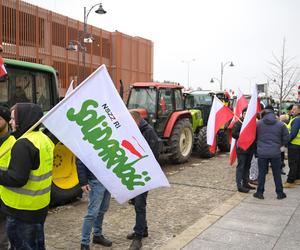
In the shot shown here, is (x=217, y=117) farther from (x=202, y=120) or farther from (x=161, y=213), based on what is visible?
(x=202, y=120)

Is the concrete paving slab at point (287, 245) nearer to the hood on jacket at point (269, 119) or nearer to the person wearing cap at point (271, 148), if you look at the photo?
the person wearing cap at point (271, 148)

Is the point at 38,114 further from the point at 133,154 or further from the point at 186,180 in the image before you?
the point at 186,180

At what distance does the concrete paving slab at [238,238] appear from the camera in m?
5.12

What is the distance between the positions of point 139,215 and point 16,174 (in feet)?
7.13

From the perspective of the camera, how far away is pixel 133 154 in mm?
4219

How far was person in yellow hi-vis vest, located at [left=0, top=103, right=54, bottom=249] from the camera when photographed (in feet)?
10.8

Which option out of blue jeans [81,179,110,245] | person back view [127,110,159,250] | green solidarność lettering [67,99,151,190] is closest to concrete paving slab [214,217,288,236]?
person back view [127,110,159,250]

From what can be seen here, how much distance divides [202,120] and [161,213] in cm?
767

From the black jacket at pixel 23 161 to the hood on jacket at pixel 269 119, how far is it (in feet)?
17.5

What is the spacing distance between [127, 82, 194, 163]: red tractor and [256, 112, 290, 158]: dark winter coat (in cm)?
353

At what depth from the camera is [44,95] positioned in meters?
6.69

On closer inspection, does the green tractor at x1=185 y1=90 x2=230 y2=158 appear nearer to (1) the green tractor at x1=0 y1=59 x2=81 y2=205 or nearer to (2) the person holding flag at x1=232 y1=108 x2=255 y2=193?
(2) the person holding flag at x1=232 y1=108 x2=255 y2=193

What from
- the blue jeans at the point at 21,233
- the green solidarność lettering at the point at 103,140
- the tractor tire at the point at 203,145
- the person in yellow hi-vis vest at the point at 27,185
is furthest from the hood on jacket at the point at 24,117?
the tractor tire at the point at 203,145

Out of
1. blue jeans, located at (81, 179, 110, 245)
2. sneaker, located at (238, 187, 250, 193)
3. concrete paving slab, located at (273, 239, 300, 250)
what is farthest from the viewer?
sneaker, located at (238, 187, 250, 193)
